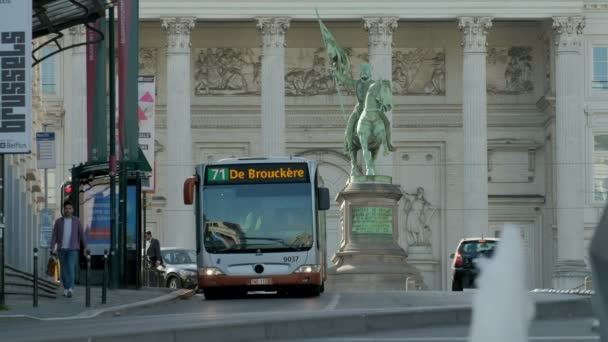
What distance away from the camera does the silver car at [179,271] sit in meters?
48.6

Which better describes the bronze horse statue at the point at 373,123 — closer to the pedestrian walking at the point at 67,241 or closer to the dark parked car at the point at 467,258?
the dark parked car at the point at 467,258

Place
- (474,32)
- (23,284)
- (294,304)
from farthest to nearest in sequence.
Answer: (474,32) < (23,284) < (294,304)

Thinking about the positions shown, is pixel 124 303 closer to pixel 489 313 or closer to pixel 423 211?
pixel 489 313

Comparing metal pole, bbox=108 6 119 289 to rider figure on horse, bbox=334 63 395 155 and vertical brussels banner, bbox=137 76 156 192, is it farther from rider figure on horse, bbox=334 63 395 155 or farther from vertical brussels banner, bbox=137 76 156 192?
rider figure on horse, bbox=334 63 395 155

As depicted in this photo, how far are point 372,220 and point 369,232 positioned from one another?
0.35m

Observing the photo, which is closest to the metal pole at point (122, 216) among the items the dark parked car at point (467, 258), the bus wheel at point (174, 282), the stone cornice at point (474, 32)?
the dark parked car at point (467, 258)

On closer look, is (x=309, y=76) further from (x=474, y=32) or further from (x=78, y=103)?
(x=78, y=103)

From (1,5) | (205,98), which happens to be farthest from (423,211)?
(1,5)

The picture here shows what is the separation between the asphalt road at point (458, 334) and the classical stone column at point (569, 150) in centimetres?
5277

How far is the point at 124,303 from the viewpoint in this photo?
94.6ft

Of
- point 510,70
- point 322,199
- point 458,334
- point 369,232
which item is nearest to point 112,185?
point 322,199

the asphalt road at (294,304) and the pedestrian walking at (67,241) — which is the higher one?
the pedestrian walking at (67,241)

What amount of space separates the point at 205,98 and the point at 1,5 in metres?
58.5

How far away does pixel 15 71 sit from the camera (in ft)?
70.9
